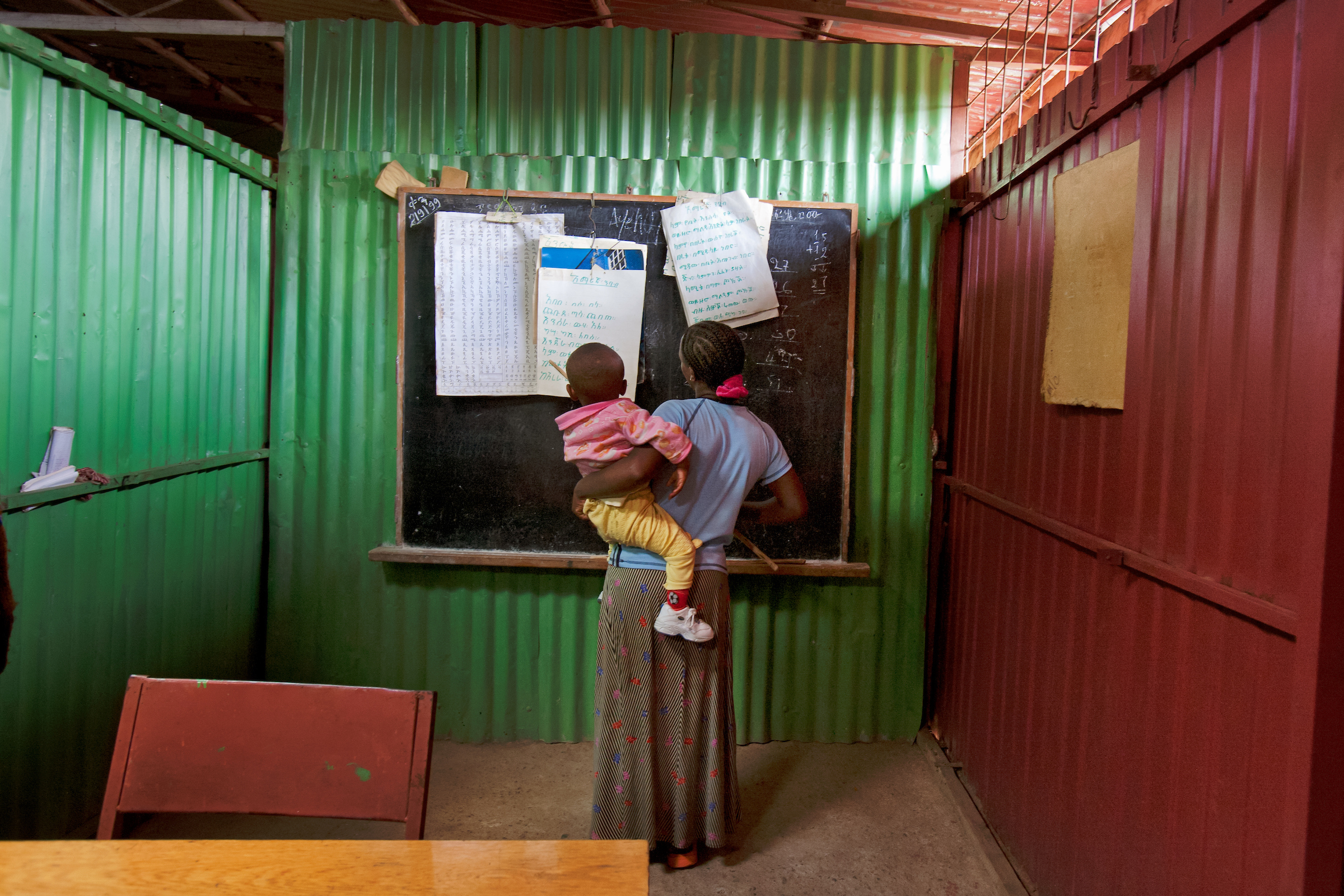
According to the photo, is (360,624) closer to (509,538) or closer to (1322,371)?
(509,538)

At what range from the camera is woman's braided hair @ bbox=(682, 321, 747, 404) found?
1.94 meters

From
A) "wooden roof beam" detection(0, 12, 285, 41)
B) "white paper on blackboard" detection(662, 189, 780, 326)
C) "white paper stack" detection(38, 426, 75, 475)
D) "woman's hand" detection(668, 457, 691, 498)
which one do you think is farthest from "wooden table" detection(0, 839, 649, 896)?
"wooden roof beam" detection(0, 12, 285, 41)

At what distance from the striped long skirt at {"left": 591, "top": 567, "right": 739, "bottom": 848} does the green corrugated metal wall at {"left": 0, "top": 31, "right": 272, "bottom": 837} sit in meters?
1.47

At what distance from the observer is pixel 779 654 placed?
9.36 feet

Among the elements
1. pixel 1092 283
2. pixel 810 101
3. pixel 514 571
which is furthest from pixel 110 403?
pixel 1092 283

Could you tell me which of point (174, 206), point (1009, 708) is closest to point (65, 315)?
point (174, 206)

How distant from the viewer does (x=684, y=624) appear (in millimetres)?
1925

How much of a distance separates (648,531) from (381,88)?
6.82 feet

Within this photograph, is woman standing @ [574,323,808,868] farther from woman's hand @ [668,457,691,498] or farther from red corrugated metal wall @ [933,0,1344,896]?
red corrugated metal wall @ [933,0,1344,896]

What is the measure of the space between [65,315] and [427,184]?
1235mm

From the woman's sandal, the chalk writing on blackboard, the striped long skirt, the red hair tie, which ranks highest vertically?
the chalk writing on blackboard

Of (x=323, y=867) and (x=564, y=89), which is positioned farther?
(x=564, y=89)

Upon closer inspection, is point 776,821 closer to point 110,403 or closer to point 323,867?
point 323,867

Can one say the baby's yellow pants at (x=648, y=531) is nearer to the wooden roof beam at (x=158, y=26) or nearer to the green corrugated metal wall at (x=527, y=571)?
the green corrugated metal wall at (x=527, y=571)
